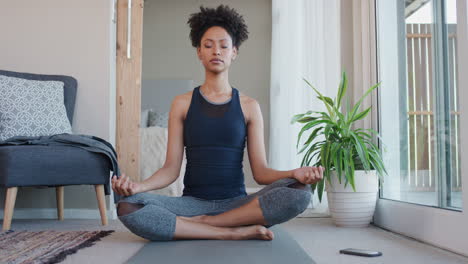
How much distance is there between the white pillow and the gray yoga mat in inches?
54.3

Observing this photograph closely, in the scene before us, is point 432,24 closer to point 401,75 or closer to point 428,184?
point 401,75

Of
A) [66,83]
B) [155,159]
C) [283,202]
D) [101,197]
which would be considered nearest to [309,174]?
[283,202]

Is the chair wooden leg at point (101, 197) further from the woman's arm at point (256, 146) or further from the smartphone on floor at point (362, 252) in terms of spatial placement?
the smartphone on floor at point (362, 252)

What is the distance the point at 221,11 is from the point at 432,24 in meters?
0.96

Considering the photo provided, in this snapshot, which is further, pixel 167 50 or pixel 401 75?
pixel 167 50

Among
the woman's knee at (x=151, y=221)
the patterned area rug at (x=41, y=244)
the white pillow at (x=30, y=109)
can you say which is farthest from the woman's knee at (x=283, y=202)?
the white pillow at (x=30, y=109)

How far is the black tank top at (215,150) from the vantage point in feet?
7.04

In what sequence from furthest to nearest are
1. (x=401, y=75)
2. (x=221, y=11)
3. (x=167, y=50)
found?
(x=167, y=50) → (x=401, y=75) → (x=221, y=11)

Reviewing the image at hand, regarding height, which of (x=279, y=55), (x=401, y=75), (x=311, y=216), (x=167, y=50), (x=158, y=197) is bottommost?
(x=311, y=216)

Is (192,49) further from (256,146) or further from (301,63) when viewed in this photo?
(256,146)

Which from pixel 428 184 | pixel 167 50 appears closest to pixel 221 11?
pixel 428 184

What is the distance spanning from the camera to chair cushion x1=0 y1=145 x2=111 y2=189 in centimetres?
261

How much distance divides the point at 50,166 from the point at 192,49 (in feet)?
12.1

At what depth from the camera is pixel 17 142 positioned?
107 inches
